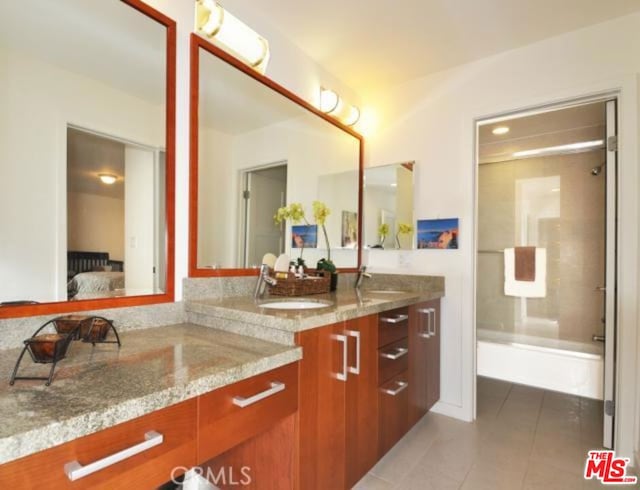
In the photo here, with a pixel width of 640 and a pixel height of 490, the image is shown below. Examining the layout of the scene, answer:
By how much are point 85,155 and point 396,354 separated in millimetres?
1613

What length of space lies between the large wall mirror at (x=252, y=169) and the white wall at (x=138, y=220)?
0.59 feet

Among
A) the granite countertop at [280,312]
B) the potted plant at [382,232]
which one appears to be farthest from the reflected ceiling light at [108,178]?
the potted plant at [382,232]

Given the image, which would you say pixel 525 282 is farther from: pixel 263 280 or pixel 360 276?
pixel 263 280

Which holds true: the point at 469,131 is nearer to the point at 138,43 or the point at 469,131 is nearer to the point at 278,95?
the point at 278,95

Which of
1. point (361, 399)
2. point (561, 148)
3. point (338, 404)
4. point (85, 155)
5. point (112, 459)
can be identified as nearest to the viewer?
point (112, 459)

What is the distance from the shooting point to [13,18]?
1.02 metres

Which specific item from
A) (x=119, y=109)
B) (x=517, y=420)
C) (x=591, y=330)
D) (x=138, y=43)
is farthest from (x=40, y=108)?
(x=591, y=330)

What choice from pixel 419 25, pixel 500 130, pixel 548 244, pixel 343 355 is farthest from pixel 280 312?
pixel 548 244

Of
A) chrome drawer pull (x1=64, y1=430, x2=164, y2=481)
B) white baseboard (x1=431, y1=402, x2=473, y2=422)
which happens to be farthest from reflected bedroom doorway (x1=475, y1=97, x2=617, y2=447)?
chrome drawer pull (x1=64, y1=430, x2=164, y2=481)

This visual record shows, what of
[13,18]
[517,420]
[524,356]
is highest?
[13,18]

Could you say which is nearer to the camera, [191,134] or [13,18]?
[13,18]

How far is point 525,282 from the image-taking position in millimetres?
3305

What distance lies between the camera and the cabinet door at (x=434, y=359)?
213 cm

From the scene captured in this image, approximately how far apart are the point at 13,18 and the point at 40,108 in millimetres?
268
